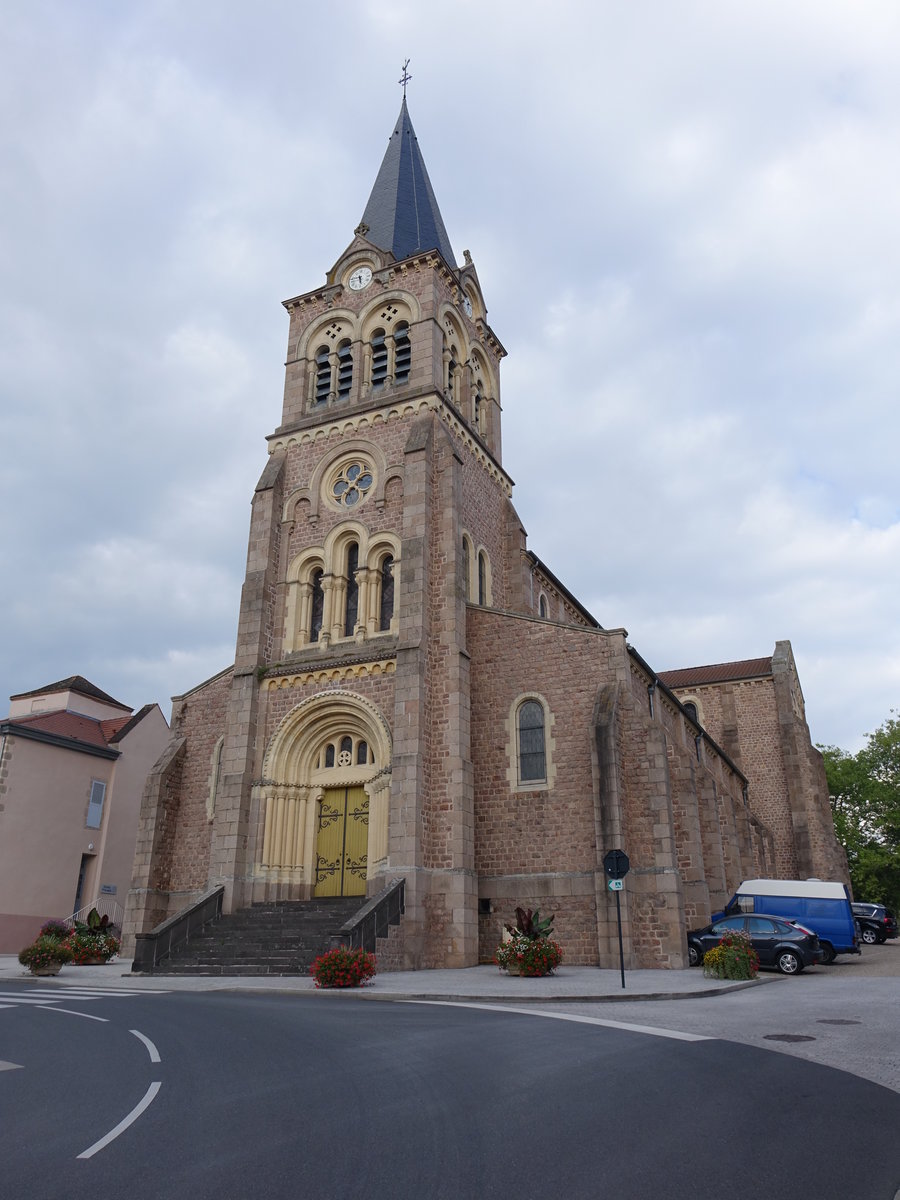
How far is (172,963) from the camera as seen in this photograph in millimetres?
19828

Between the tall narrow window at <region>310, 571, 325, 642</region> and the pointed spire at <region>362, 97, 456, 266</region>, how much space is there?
1240 centimetres

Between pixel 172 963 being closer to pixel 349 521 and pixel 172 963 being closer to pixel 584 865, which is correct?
pixel 584 865

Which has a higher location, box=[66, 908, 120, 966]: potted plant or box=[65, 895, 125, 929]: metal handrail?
box=[65, 895, 125, 929]: metal handrail

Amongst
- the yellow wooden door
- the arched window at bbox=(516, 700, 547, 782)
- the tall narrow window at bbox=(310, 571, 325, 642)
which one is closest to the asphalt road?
the arched window at bbox=(516, 700, 547, 782)

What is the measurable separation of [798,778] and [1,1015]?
123ft

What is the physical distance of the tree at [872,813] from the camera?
49906 mm

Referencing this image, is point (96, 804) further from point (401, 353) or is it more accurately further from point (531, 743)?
→ point (401, 353)

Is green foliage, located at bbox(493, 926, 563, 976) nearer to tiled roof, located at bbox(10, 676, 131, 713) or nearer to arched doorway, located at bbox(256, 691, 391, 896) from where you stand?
arched doorway, located at bbox(256, 691, 391, 896)

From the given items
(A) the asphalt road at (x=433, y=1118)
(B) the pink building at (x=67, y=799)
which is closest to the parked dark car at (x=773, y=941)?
(A) the asphalt road at (x=433, y=1118)

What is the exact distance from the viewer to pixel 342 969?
15672 mm

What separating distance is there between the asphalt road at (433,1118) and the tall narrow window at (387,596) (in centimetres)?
1635

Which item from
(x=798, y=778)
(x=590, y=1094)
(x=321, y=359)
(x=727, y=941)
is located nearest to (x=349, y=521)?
(x=321, y=359)

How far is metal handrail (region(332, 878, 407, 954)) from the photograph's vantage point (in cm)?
1809

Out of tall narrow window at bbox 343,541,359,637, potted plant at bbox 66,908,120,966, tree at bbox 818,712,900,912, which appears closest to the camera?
potted plant at bbox 66,908,120,966
